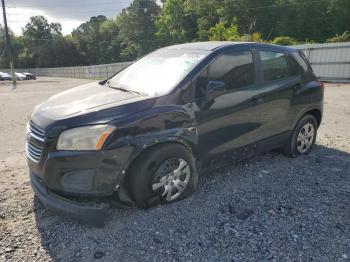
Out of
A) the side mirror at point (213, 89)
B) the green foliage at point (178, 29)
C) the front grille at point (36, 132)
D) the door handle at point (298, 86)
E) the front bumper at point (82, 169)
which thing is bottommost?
the front bumper at point (82, 169)

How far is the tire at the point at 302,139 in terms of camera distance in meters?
5.12

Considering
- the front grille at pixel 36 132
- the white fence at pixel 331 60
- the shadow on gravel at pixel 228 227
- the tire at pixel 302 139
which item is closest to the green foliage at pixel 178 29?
the white fence at pixel 331 60

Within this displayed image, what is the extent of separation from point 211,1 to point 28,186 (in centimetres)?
6238

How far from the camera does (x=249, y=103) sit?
4.28m

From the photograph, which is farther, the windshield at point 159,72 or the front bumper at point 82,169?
the windshield at point 159,72

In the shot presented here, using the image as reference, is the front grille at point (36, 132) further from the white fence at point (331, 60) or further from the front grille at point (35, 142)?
the white fence at point (331, 60)

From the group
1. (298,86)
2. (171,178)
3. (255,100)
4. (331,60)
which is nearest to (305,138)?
(298,86)

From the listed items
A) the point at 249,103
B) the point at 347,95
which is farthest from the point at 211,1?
the point at 249,103

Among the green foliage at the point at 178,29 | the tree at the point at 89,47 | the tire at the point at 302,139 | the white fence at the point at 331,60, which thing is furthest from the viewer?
the tree at the point at 89,47

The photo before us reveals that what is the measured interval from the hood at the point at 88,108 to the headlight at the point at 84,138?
64 millimetres

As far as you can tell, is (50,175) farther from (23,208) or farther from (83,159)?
(23,208)

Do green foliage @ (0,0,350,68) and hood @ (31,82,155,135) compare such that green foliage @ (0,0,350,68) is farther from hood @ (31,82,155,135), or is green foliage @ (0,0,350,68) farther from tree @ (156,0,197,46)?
hood @ (31,82,155,135)

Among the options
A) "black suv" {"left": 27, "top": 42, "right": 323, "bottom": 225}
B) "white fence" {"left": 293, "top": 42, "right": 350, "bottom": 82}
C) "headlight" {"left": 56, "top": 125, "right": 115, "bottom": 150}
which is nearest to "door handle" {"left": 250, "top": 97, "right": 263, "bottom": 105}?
"black suv" {"left": 27, "top": 42, "right": 323, "bottom": 225}

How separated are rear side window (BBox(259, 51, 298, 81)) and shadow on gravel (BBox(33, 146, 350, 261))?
1.40 m
